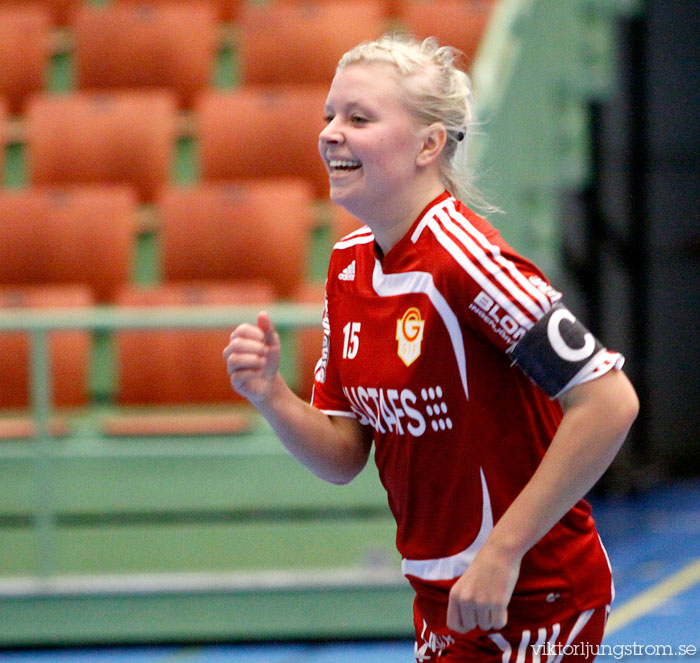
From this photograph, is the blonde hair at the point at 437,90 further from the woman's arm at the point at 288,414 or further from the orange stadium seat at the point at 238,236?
the orange stadium seat at the point at 238,236

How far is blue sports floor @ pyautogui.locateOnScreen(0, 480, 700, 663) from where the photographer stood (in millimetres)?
3217

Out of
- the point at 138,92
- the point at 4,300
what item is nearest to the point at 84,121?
the point at 138,92

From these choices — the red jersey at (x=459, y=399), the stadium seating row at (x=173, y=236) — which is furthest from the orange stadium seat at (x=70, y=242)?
the red jersey at (x=459, y=399)

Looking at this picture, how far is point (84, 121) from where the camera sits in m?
4.25

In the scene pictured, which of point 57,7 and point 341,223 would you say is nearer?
point 341,223

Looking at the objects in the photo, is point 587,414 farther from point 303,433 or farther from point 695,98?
point 695,98

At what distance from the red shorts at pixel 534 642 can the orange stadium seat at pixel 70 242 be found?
2.68 m

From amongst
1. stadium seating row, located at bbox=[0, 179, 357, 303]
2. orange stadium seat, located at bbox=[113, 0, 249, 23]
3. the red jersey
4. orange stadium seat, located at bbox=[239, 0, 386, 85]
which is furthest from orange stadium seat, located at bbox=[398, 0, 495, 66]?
the red jersey

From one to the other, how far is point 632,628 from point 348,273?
2424 millimetres

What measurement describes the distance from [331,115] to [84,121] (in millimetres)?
3027

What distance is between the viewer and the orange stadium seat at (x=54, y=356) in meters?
3.23

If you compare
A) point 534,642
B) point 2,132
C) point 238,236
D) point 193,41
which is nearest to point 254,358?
point 534,642

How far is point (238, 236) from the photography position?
3764mm

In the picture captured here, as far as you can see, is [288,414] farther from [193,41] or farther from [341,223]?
[193,41]
